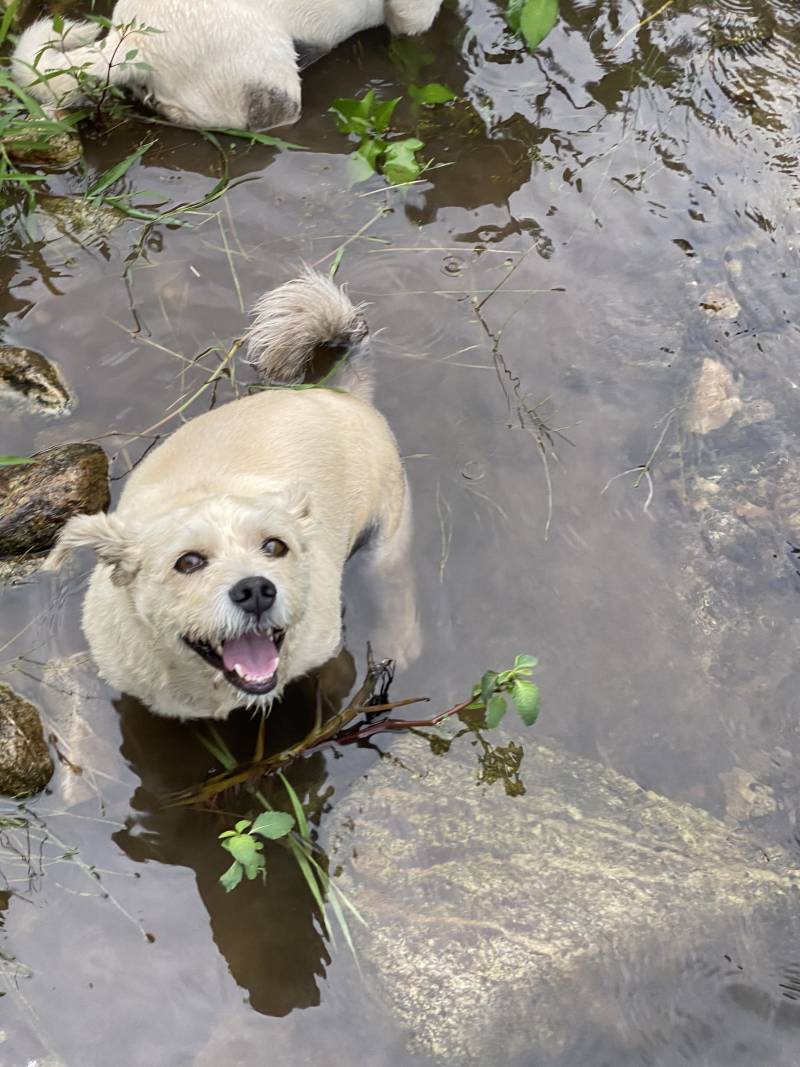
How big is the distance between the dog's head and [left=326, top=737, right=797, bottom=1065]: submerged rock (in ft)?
2.57

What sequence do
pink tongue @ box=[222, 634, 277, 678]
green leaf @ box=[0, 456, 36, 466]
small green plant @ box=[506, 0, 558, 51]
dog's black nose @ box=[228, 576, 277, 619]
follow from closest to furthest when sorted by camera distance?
1. dog's black nose @ box=[228, 576, 277, 619]
2. pink tongue @ box=[222, 634, 277, 678]
3. green leaf @ box=[0, 456, 36, 466]
4. small green plant @ box=[506, 0, 558, 51]

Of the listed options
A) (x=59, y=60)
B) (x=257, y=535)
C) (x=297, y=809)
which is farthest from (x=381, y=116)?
(x=297, y=809)

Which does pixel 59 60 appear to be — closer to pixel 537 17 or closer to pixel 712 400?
pixel 537 17

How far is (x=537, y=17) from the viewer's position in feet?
18.5

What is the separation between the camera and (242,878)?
3.59m

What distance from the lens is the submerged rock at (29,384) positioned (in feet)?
15.2

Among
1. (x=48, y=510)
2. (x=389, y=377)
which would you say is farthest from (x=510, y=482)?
(x=48, y=510)

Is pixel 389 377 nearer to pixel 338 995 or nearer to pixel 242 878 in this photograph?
pixel 242 878

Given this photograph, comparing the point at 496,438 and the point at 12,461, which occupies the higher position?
the point at 496,438

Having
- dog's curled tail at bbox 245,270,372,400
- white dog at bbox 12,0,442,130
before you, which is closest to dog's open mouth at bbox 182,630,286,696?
dog's curled tail at bbox 245,270,372,400

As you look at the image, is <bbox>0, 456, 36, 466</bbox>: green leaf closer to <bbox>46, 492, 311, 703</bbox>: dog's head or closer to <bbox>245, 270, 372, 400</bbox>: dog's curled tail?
<bbox>46, 492, 311, 703</bbox>: dog's head

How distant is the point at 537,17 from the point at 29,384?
3.35m

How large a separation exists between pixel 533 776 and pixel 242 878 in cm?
113

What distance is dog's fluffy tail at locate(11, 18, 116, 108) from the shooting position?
5500 mm
